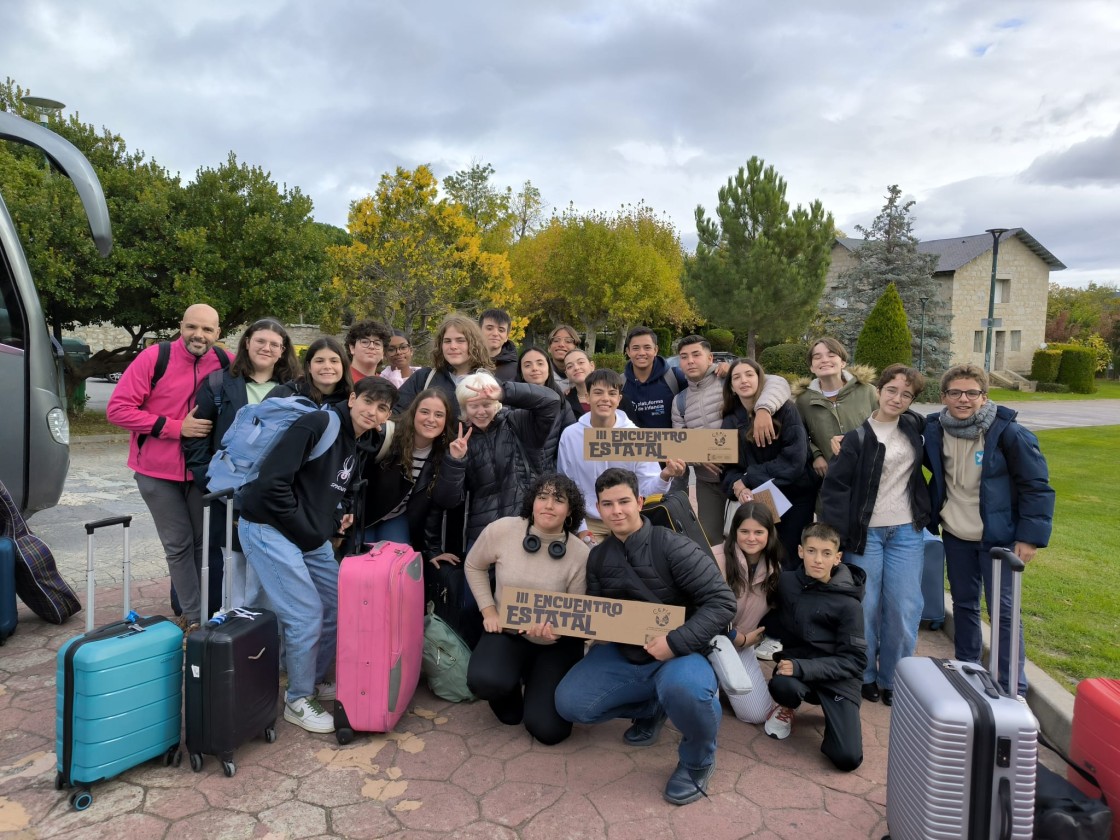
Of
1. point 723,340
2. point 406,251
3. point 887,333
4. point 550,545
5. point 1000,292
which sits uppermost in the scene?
point 1000,292

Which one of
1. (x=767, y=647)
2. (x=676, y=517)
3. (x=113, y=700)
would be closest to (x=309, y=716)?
(x=113, y=700)

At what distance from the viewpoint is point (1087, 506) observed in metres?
9.49

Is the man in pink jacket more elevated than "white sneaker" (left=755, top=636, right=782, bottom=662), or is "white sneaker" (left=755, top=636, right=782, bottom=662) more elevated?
the man in pink jacket

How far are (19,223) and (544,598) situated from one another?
48.4ft

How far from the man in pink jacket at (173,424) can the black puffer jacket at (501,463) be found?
1.82 metres

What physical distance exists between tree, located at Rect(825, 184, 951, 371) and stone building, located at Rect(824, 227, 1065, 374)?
580 centimetres

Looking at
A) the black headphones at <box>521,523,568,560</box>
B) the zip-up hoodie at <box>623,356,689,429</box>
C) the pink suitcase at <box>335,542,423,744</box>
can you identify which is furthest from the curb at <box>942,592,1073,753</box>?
the pink suitcase at <box>335,542,423,744</box>

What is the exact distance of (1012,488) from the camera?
3.93m

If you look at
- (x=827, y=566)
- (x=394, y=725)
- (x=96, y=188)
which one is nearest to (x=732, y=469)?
(x=827, y=566)

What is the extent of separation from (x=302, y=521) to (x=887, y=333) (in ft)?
81.9

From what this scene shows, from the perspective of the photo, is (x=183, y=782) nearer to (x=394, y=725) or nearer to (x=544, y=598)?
(x=394, y=725)

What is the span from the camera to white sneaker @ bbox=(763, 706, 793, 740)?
3.74 metres

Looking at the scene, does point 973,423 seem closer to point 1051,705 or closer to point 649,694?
point 1051,705

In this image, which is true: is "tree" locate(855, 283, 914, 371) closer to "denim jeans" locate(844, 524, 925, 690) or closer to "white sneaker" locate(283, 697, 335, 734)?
"denim jeans" locate(844, 524, 925, 690)
